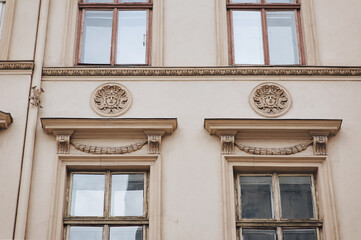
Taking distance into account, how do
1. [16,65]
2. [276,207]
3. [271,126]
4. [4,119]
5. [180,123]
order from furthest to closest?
[16,65] < [180,123] < [271,126] < [4,119] < [276,207]

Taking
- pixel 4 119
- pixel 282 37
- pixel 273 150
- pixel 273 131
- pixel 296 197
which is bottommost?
pixel 296 197

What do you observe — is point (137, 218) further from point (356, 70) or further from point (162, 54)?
point (356, 70)

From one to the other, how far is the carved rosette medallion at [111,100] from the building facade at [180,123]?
0.02 metres

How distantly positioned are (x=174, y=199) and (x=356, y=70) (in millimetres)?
3997

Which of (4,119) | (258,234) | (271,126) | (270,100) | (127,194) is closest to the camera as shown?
(258,234)

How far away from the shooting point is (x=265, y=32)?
39.5ft

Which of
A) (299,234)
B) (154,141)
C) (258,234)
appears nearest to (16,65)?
(154,141)

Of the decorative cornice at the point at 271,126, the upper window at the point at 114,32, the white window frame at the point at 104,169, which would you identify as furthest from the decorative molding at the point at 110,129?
Result: the upper window at the point at 114,32

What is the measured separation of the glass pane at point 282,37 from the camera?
1183 centimetres

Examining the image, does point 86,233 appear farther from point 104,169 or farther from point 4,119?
point 4,119

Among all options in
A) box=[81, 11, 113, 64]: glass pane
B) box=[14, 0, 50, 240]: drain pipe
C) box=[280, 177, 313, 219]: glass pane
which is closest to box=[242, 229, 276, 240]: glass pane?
box=[280, 177, 313, 219]: glass pane

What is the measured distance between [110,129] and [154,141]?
0.78 metres

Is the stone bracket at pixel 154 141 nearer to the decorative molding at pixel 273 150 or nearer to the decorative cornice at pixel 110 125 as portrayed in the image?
the decorative cornice at pixel 110 125

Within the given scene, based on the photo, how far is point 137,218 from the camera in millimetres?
10289
